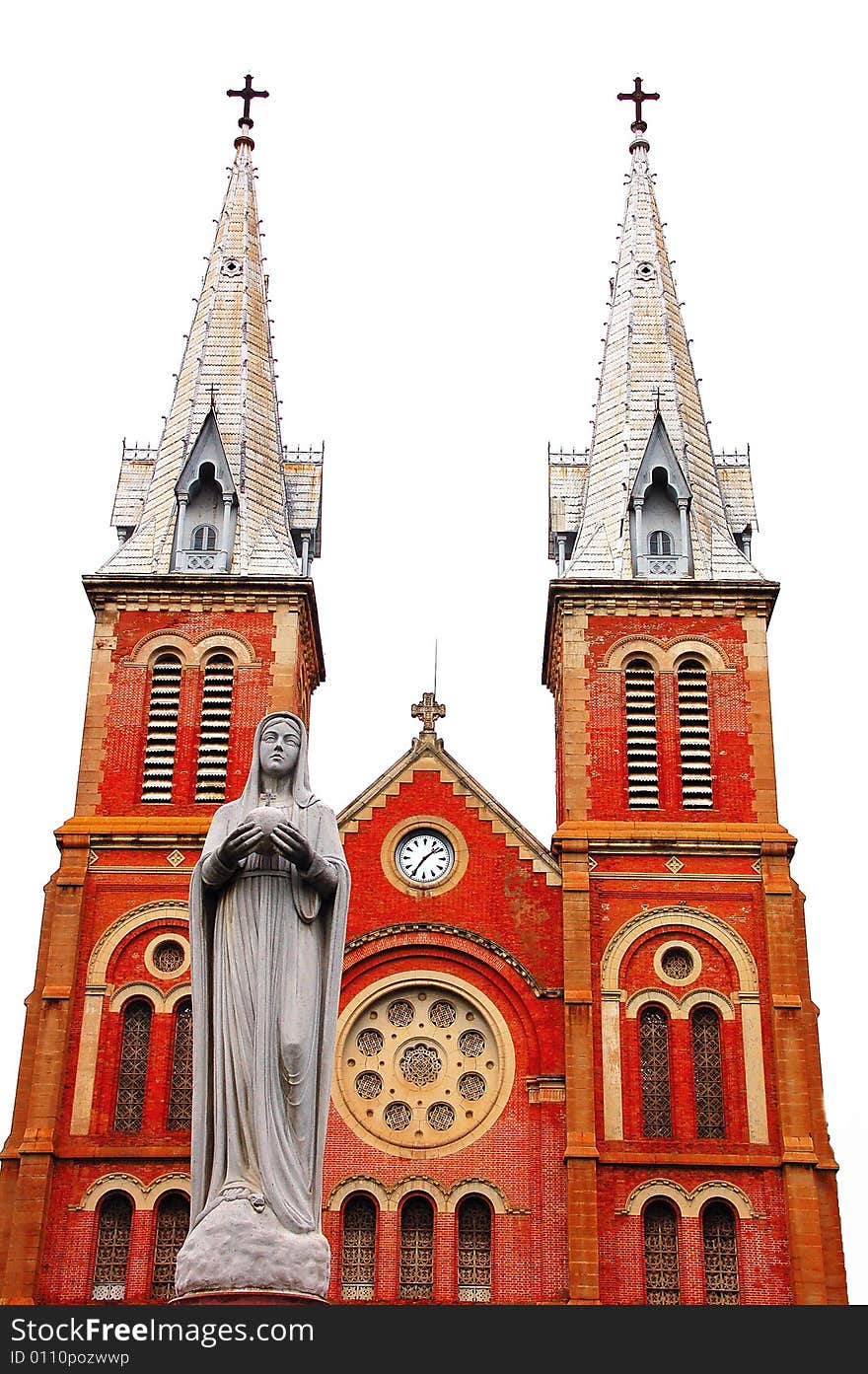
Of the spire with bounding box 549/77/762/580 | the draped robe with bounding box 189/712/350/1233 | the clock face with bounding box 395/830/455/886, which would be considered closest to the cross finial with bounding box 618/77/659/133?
the spire with bounding box 549/77/762/580

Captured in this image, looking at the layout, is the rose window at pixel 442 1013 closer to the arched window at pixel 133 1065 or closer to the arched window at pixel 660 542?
the arched window at pixel 133 1065

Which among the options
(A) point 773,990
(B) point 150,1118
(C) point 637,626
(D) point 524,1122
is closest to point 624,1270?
(D) point 524,1122

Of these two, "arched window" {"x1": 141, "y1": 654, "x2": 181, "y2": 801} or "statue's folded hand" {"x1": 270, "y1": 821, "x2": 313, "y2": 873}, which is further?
"arched window" {"x1": 141, "y1": 654, "x2": 181, "y2": 801}

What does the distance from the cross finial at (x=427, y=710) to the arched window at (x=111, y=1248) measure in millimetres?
9853

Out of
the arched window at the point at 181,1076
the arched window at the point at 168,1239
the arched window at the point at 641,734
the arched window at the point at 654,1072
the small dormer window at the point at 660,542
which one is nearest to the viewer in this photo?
the arched window at the point at 168,1239

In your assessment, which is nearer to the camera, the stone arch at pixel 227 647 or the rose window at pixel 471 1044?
the rose window at pixel 471 1044

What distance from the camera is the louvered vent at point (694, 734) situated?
101 ft

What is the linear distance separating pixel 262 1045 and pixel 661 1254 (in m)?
19.0

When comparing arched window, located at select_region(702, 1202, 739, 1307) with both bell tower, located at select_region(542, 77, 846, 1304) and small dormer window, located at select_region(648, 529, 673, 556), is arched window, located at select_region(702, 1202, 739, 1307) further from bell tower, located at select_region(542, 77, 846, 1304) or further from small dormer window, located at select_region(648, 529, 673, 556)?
small dormer window, located at select_region(648, 529, 673, 556)

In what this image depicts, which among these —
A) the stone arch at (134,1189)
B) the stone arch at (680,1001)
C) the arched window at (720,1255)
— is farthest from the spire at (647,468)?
the stone arch at (134,1189)

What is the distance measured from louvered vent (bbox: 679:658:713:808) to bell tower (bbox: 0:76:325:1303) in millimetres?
6997

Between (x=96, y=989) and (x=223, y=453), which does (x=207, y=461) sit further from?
(x=96, y=989)

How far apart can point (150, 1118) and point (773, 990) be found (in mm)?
10167

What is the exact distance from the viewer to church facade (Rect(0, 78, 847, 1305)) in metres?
27.3
